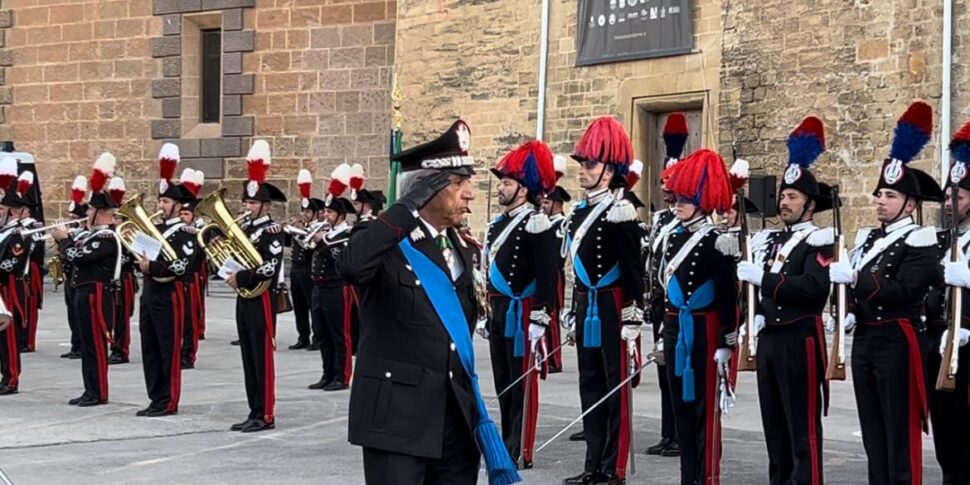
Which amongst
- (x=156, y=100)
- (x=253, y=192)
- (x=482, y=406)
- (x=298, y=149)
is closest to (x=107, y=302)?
(x=253, y=192)

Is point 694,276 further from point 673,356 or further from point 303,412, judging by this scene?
point 303,412

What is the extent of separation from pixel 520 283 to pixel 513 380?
0.56 meters

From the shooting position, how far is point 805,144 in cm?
816

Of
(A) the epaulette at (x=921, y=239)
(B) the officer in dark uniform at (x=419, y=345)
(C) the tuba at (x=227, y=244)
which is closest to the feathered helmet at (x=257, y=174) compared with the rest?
(C) the tuba at (x=227, y=244)

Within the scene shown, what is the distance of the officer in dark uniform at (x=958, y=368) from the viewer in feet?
26.2

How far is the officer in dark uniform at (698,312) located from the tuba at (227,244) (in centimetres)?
328

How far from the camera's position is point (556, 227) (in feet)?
32.0

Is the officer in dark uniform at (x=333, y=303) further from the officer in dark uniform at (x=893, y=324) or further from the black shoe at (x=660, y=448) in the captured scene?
the officer in dark uniform at (x=893, y=324)

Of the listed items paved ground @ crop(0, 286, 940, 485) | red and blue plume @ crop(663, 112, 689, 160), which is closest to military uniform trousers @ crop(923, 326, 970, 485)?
paved ground @ crop(0, 286, 940, 485)

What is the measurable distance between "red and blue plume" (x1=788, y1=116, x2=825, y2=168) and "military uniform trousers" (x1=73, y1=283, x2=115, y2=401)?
19.1ft

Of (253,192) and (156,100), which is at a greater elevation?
(156,100)

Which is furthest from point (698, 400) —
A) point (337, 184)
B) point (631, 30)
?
point (631, 30)

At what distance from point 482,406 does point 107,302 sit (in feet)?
23.8

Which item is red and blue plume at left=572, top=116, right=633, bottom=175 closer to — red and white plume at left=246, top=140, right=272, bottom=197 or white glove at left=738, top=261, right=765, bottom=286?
white glove at left=738, top=261, right=765, bottom=286
